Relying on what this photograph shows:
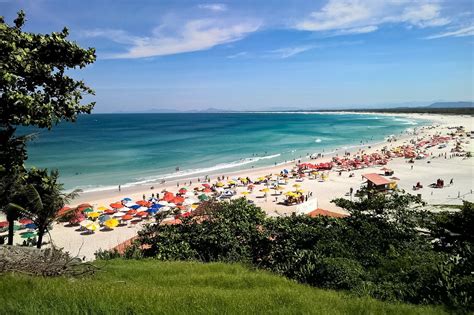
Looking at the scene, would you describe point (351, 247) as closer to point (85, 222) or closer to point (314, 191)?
point (85, 222)

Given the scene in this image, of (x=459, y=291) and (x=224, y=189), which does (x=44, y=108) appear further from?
(x=224, y=189)

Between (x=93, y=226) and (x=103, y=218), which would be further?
(x=103, y=218)

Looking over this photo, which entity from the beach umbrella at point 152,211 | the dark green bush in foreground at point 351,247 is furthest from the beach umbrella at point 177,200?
the dark green bush in foreground at point 351,247

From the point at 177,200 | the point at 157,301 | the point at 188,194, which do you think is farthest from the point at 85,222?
the point at 157,301

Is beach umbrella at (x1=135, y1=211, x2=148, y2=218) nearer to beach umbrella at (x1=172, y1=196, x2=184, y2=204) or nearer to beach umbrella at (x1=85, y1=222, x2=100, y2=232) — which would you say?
beach umbrella at (x1=172, y1=196, x2=184, y2=204)

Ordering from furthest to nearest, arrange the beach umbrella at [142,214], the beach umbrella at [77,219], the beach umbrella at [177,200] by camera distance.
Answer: the beach umbrella at [177,200]
the beach umbrella at [142,214]
the beach umbrella at [77,219]

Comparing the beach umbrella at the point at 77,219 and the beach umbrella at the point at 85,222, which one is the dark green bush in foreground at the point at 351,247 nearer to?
the beach umbrella at the point at 85,222

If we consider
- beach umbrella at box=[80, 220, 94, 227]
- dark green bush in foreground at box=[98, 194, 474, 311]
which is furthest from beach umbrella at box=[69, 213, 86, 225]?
dark green bush in foreground at box=[98, 194, 474, 311]

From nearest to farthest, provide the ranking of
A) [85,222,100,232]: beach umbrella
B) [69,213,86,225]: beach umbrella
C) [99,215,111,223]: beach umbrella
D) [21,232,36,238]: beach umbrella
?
[21,232,36,238]: beach umbrella < [85,222,100,232]: beach umbrella < [69,213,86,225]: beach umbrella < [99,215,111,223]: beach umbrella
